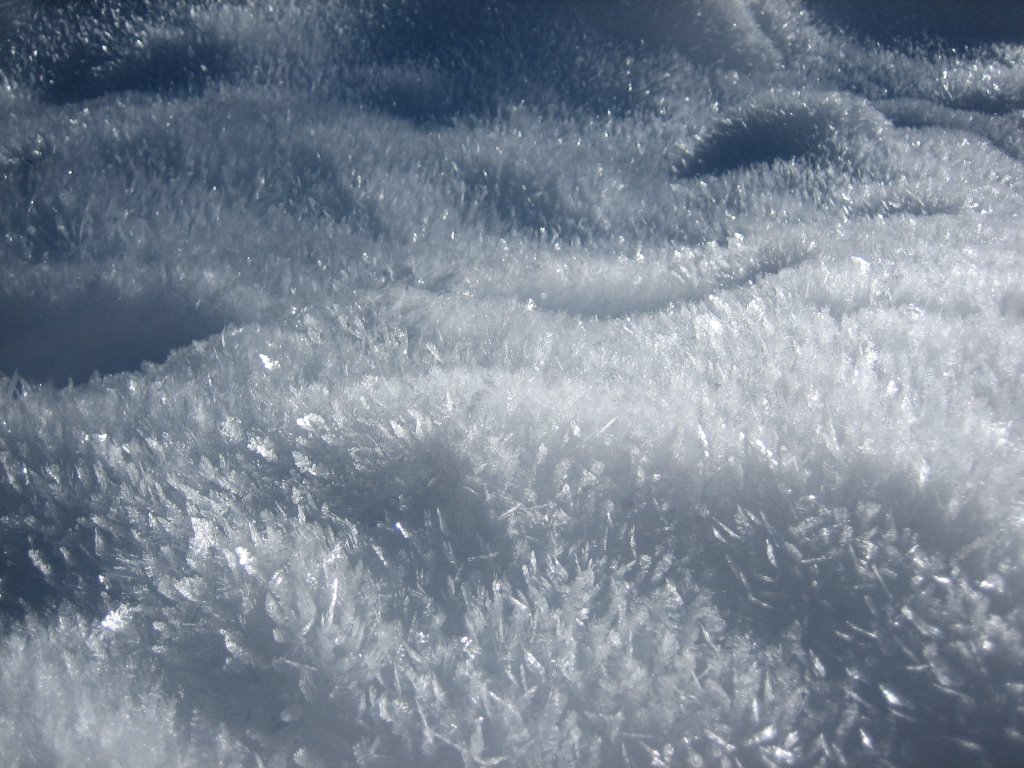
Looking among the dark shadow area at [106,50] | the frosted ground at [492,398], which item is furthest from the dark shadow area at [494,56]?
the dark shadow area at [106,50]

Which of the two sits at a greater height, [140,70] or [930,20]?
[930,20]

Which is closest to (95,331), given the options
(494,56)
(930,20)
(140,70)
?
(140,70)

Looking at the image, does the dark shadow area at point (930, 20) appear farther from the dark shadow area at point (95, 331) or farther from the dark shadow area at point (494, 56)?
the dark shadow area at point (95, 331)

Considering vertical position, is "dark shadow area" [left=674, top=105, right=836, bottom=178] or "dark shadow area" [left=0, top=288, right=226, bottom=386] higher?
"dark shadow area" [left=674, top=105, right=836, bottom=178]

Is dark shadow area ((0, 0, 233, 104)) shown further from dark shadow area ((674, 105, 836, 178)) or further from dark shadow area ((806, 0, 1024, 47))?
dark shadow area ((806, 0, 1024, 47))

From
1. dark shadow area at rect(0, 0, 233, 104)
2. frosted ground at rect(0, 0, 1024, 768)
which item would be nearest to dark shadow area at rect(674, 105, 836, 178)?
frosted ground at rect(0, 0, 1024, 768)

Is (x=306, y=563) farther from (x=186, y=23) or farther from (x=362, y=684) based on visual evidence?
(x=186, y=23)

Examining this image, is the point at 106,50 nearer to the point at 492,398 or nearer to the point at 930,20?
the point at 492,398

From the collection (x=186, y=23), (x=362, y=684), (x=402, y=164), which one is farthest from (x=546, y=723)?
(x=186, y=23)
